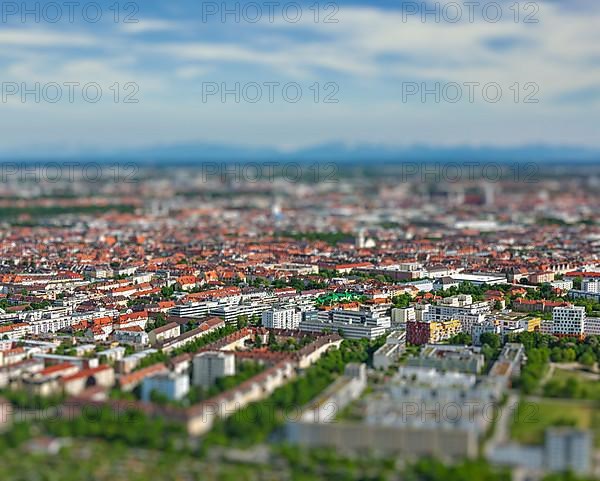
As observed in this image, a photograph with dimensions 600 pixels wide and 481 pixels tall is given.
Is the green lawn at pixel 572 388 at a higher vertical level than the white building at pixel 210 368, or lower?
lower

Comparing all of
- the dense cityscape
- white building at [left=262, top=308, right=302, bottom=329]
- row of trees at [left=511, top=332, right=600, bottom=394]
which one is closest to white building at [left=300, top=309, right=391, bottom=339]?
the dense cityscape

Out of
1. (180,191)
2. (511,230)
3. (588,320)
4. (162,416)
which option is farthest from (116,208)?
(162,416)

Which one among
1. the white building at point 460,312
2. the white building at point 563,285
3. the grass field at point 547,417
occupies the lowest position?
the white building at point 563,285

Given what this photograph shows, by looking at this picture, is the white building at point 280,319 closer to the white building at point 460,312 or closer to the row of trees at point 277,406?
the white building at point 460,312

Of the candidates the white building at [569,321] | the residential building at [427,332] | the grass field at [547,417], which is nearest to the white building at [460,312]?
the residential building at [427,332]

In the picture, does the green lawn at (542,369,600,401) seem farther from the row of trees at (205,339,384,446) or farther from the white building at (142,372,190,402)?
the white building at (142,372,190,402)
